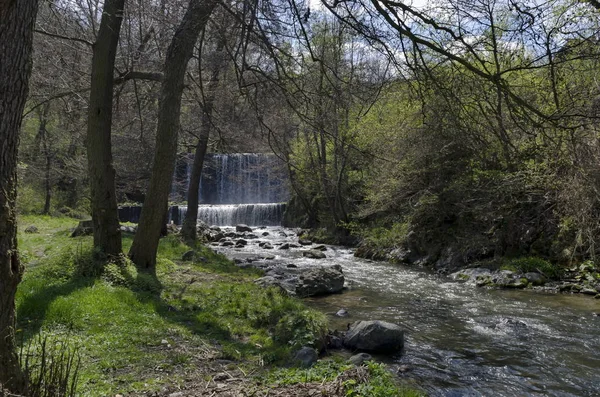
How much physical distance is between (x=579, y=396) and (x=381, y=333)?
2.45m

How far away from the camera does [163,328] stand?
5.83m

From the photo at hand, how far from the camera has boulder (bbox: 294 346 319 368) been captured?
521 cm

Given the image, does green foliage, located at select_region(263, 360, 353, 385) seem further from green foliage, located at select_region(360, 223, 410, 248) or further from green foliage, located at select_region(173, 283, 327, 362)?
green foliage, located at select_region(360, 223, 410, 248)

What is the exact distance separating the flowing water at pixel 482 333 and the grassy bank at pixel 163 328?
1.48 meters

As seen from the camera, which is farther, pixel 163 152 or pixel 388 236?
pixel 388 236

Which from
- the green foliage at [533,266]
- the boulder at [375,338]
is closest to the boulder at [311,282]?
the boulder at [375,338]

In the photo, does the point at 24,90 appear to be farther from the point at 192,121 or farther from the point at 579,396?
the point at 192,121

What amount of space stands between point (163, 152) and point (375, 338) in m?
4.78

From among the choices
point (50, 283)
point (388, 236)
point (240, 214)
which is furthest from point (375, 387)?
point (240, 214)

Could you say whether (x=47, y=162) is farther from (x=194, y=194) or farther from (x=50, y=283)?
(x=50, y=283)

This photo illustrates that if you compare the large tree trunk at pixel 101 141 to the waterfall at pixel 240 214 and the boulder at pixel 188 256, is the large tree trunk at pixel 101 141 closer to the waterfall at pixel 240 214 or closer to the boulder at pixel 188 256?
the boulder at pixel 188 256

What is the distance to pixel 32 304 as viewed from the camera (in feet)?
18.5

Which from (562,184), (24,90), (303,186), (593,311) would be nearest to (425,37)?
(24,90)

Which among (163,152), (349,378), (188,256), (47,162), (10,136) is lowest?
(349,378)
